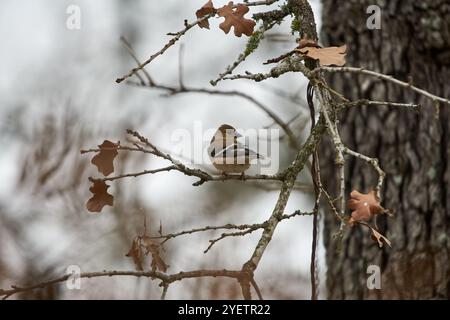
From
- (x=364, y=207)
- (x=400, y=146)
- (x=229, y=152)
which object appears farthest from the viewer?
(x=400, y=146)

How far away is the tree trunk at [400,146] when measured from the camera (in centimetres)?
285

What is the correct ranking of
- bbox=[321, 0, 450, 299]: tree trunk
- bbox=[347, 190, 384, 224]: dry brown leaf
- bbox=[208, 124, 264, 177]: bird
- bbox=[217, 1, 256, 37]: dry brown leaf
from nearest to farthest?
bbox=[347, 190, 384, 224]: dry brown leaf, bbox=[217, 1, 256, 37]: dry brown leaf, bbox=[208, 124, 264, 177]: bird, bbox=[321, 0, 450, 299]: tree trunk

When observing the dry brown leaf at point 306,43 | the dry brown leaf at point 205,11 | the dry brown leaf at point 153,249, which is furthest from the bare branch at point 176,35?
the dry brown leaf at point 153,249

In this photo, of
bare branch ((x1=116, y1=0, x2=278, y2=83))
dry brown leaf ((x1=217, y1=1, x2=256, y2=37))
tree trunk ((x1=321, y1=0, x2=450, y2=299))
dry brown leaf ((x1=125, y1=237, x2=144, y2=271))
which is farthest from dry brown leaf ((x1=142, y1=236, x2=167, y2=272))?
tree trunk ((x1=321, y1=0, x2=450, y2=299))

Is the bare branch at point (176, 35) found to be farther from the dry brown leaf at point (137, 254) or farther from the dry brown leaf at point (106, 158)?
the dry brown leaf at point (137, 254)

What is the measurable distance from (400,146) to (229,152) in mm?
1264

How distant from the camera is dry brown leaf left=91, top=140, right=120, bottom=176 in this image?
1.48 meters

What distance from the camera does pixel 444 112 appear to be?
2936mm

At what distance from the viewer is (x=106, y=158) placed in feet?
4.89

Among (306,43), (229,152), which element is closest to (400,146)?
(229,152)

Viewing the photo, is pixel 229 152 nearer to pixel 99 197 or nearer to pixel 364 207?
pixel 99 197

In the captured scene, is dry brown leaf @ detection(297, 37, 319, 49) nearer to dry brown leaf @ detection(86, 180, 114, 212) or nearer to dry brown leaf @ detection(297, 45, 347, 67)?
dry brown leaf @ detection(297, 45, 347, 67)

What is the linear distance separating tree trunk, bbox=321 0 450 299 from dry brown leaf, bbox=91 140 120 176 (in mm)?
1614
